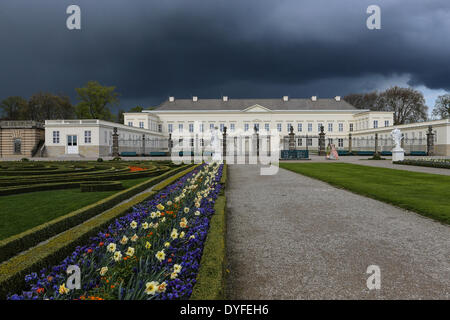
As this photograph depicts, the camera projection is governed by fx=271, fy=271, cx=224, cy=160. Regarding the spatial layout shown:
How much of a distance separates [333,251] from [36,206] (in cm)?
565

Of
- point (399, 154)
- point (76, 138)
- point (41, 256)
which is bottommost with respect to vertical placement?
point (41, 256)

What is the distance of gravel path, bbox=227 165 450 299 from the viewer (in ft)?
9.20

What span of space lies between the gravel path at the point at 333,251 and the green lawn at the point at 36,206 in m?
3.16

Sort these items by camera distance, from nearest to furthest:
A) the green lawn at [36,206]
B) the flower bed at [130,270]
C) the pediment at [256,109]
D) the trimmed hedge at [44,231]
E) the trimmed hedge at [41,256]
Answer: the flower bed at [130,270]
the trimmed hedge at [41,256]
the trimmed hedge at [44,231]
the green lawn at [36,206]
the pediment at [256,109]

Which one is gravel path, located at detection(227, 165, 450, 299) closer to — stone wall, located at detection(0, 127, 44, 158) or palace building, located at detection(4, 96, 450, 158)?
palace building, located at detection(4, 96, 450, 158)

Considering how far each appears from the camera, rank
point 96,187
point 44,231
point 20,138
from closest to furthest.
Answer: point 44,231
point 96,187
point 20,138

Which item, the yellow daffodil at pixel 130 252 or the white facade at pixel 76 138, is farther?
the white facade at pixel 76 138

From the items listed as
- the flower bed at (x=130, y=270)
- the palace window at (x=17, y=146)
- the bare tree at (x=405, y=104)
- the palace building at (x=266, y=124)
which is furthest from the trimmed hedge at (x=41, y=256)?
the bare tree at (x=405, y=104)

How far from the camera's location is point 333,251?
3.81 metres

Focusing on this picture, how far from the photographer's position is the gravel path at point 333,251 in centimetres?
280

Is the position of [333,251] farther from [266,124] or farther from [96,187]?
[266,124]

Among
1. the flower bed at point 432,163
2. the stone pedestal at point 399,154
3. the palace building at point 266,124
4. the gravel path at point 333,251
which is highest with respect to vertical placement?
the palace building at point 266,124

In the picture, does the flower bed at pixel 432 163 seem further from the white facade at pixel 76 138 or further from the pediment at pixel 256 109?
the pediment at pixel 256 109

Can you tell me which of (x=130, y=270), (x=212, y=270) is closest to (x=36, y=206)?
(x=130, y=270)
